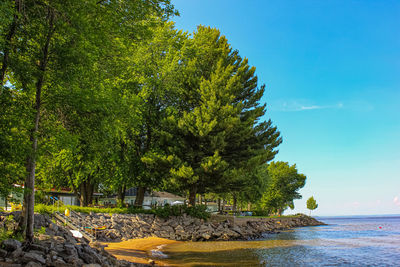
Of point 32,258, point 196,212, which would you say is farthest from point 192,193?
point 32,258

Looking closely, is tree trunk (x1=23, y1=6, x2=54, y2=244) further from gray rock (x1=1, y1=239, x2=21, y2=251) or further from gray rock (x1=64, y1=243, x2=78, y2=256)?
gray rock (x1=64, y1=243, x2=78, y2=256)

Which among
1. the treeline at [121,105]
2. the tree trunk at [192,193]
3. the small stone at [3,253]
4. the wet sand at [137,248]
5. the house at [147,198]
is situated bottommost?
the wet sand at [137,248]

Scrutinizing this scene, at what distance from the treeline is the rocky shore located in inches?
64.6

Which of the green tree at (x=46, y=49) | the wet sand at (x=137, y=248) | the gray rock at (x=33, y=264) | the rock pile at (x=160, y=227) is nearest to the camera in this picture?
the gray rock at (x=33, y=264)

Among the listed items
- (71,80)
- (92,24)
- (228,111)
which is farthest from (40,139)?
(228,111)

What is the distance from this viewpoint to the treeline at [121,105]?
10500 millimetres

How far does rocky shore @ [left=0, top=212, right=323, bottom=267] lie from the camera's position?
30.5 ft

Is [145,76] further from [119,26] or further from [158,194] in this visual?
[158,194]

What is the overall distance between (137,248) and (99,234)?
3011mm

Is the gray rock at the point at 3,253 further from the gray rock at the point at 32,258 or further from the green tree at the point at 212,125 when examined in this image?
the green tree at the point at 212,125

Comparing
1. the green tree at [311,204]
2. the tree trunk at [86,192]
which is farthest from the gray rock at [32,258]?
the green tree at [311,204]

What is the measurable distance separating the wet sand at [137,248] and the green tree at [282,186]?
159 ft

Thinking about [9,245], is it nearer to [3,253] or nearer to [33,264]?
[3,253]

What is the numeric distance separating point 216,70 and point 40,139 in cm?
2026
